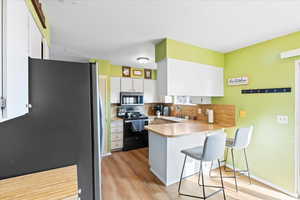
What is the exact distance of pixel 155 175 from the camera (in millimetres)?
2514

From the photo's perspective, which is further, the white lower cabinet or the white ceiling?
the white lower cabinet

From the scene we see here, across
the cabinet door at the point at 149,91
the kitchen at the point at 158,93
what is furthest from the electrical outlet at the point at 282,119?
the cabinet door at the point at 149,91

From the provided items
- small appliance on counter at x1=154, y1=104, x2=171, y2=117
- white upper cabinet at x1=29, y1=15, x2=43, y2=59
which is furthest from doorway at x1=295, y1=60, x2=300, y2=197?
white upper cabinet at x1=29, y1=15, x2=43, y2=59

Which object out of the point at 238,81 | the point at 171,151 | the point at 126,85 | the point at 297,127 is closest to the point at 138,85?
the point at 126,85

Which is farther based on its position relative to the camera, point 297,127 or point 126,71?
point 126,71

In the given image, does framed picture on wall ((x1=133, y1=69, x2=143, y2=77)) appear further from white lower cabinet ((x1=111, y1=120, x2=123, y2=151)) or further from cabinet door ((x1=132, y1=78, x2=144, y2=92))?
white lower cabinet ((x1=111, y1=120, x2=123, y2=151))

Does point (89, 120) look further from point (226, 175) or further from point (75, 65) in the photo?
point (226, 175)

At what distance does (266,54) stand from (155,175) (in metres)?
2.86

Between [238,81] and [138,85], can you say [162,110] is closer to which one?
[138,85]

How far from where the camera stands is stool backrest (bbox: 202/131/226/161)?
1.73 metres

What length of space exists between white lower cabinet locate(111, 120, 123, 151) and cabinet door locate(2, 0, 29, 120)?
2975 millimetres

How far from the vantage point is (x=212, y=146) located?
1767 mm

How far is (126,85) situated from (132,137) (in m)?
1.54

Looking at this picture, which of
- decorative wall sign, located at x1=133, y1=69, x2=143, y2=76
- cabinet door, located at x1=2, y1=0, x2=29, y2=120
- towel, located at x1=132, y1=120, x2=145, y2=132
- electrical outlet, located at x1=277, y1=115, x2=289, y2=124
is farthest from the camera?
decorative wall sign, located at x1=133, y1=69, x2=143, y2=76
